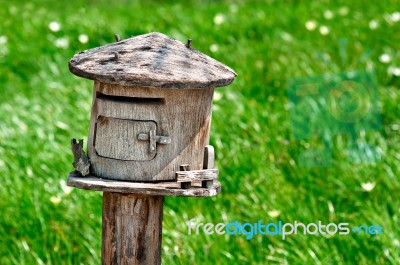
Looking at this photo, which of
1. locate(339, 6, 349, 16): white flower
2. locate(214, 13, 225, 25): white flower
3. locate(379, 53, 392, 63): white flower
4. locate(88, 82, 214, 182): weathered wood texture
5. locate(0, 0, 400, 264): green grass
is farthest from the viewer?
locate(339, 6, 349, 16): white flower

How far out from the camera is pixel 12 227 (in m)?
4.19

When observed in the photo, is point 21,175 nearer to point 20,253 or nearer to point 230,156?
point 20,253

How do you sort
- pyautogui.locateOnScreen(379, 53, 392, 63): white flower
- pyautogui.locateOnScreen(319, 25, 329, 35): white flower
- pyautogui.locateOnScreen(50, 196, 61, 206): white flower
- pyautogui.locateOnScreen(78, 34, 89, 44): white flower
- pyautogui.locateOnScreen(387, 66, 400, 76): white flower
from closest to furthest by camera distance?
pyautogui.locateOnScreen(50, 196, 61, 206): white flower < pyautogui.locateOnScreen(387, 66, 400, 76): white flower < pyautogui.locateOnScreen(379, 53, 392, 63): white flower < pyautogui.locateOnScreen(78, 34, 89, 44): white flower < pyautogui.locateOnScreen(319, 25, 329, 35): white flower

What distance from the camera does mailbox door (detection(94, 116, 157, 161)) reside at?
2840 millimetres

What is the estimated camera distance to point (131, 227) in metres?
3.00

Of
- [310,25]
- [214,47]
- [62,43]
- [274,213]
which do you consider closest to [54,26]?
[62,43]

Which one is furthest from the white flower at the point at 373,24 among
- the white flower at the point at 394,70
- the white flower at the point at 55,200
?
the white flower at the point at 55,200

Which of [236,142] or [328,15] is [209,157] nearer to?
[236,142]

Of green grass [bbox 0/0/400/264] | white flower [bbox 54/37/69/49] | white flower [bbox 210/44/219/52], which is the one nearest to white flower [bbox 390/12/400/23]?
green grass [bbox 0/0/400/264]

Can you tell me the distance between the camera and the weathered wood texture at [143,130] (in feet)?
9.31

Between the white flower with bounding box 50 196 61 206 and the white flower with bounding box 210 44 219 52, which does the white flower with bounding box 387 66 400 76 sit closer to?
the white flower with bounding box 210 44 219 52

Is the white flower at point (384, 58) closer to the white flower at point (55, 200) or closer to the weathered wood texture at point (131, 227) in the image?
the white flower at point (55, 200)

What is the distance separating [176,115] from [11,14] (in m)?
5.16

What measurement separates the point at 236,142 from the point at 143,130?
82.4 inches
